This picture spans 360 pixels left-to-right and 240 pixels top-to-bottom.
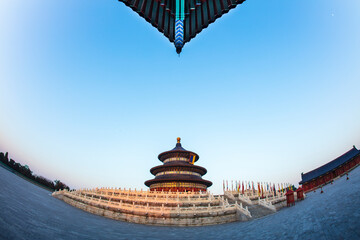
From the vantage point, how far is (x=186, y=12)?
37.7 feet

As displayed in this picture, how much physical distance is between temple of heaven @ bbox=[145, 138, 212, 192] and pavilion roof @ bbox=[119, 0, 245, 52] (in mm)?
33547

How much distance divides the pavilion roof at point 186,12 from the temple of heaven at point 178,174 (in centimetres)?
3355

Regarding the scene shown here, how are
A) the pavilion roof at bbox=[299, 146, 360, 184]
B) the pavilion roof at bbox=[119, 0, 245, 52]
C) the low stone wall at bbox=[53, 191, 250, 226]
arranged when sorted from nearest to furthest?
the pavilion roof at bbox=[119, 0, 245, 52] → the low stone wall at bbox=[53, 191, 250, 226] → the pavilion roof at bbox=[299, 146, 360, 184]

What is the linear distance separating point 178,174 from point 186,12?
37.9 meters

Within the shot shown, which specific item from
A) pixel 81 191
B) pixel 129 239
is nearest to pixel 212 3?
pixel 129 239

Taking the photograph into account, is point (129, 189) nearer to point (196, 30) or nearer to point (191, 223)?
point (191, 223)

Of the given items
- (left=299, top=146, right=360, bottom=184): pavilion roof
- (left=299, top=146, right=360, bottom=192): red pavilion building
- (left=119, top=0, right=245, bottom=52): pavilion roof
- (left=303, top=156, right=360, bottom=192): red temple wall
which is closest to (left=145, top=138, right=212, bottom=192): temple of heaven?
(left=303, top=156, right=360, bottom=192): red temple wall

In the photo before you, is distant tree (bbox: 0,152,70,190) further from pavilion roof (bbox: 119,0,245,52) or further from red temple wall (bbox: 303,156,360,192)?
red temple wall (bbox: 303,156,360,192)

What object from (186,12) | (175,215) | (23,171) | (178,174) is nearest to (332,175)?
(178,174)

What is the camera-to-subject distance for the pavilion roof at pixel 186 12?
10305 mm

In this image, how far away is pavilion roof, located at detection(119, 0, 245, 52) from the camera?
10.3m

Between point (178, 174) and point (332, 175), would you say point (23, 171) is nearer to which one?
point (178, 174)

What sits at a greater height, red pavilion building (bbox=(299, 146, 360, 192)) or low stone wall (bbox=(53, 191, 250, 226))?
red pavilion building (bbox=(299, 146, 360, 192))

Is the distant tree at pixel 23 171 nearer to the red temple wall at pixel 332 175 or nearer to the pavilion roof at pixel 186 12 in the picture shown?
the pavilion roof at pixel 186 12
